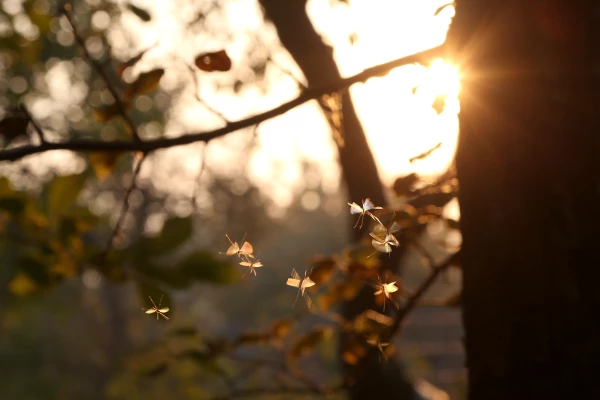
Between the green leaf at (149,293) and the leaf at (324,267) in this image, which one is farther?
the leaf at (324,267)

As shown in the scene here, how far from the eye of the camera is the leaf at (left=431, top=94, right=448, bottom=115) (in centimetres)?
126

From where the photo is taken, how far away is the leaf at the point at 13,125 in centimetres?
121

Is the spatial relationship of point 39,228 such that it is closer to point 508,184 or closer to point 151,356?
point 508,184

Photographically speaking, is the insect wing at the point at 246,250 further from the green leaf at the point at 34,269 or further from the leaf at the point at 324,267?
the green leaf at the point at 34,269

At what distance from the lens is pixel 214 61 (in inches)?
51.5

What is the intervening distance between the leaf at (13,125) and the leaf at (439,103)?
0.76 metres

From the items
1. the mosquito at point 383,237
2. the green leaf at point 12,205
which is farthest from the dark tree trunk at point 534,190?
the green leaf at point 12,205

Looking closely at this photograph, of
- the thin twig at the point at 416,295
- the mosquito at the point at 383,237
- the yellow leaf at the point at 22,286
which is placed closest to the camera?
the mosquito at the point at 383,237

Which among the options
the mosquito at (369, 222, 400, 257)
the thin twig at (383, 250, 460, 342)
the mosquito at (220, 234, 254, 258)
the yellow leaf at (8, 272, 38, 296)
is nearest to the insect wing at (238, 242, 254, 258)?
the mosquito at (220, 234, 254, 258)

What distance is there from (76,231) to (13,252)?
1565cm

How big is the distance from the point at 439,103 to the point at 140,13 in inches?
29.6

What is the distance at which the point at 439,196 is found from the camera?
2109 millimetres

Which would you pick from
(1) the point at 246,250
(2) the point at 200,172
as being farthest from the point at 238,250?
(2) the point at 200,172

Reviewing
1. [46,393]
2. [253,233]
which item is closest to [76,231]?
[46,393]
